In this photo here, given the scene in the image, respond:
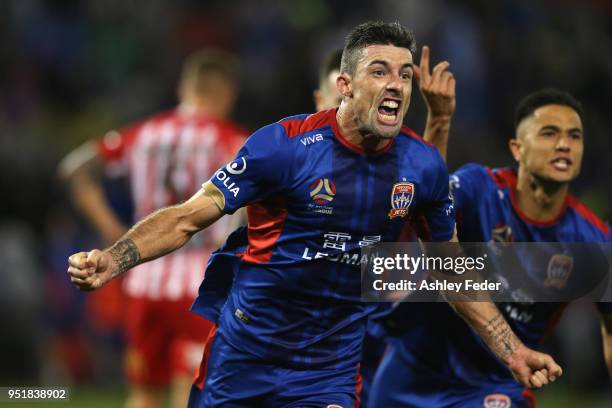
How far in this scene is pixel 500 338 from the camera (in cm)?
482

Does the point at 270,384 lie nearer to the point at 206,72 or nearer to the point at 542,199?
the point at 542,199

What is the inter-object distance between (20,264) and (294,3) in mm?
4941

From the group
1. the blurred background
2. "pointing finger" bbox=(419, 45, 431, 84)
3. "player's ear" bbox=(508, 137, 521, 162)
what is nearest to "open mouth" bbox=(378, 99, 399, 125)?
"pointing finger" bbox=(419, 45, 431, 84)

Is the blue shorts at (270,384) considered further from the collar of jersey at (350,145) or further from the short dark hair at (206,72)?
the short dark hair at (206,72)

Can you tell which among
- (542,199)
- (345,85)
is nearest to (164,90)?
(542,199)

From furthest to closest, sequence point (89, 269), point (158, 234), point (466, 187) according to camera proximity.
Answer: point (466, 187), point (158, 234), point (89, 269)

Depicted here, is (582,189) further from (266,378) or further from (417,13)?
(266,378)

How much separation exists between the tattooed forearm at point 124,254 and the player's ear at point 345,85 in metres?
1.11

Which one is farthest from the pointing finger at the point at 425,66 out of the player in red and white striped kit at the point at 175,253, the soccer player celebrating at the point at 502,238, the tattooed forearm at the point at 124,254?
the player in red and white striped kit at the point at 175,253

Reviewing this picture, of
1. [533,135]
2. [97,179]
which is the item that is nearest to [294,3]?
[97,179]

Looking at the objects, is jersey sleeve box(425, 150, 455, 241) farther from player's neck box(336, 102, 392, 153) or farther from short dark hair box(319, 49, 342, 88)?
short dark hair box(319, 49, 342, 88)

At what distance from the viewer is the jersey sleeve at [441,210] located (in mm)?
4707

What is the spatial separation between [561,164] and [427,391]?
1.40 meters

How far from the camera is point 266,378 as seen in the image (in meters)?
4.70
